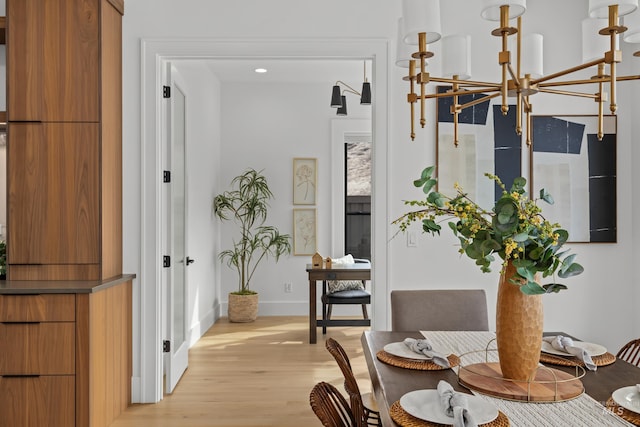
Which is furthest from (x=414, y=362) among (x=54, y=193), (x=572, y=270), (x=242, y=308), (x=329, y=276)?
(x=242, y=308)

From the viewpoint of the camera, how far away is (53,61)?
3.20m

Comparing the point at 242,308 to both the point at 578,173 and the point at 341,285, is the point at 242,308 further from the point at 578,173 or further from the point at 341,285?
the point at 578,173

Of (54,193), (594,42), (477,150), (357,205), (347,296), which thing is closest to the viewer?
(594,42)

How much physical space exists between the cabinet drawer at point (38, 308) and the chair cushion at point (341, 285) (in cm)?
305

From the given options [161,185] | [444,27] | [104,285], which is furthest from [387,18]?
[104,285]

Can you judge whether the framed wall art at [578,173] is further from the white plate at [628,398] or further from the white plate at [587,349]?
the white plate at [628,398]

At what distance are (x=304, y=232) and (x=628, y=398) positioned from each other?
510 centimetres

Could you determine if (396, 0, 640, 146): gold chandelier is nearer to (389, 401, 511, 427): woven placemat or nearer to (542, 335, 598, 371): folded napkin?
(542, 335, 598, 371): folded napkin

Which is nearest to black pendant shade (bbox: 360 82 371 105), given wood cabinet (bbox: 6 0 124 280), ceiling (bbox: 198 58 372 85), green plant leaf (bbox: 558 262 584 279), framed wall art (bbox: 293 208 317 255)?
ceiling (bbox: 198 58 372 85)

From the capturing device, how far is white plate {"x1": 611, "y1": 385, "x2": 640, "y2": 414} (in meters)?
1.47

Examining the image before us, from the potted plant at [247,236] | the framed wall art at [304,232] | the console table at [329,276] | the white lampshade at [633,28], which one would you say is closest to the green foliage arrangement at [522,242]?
the white lampshade at [633,28]

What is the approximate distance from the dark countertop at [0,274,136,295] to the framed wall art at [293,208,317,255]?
3372 millimetres

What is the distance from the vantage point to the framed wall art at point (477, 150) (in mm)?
3555

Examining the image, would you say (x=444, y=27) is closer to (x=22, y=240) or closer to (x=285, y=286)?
(x=22, y=240)
